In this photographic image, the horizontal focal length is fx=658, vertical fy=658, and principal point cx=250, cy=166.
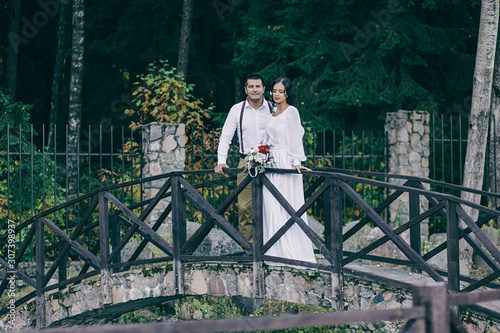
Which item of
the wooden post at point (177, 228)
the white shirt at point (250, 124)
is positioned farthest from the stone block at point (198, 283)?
the white shirt at point (250, 124)

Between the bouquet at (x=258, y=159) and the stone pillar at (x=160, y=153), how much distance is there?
10.4ft

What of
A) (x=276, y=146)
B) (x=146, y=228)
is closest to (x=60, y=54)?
(x=146, y=228)

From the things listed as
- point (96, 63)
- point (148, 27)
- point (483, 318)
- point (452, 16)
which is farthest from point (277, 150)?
point (96, 63)

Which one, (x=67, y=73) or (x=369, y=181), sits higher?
(x=67, y=73)

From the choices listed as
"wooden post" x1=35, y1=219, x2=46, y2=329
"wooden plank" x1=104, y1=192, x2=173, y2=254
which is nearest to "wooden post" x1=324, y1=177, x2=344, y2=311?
"wooden plank" x1=104, y1=192, x2=173, y2=254

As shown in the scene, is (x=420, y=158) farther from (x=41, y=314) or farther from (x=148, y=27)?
(x=148, y=27)

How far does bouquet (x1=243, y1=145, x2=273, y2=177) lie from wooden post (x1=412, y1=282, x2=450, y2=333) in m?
3.50

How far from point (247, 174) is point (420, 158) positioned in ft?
14.9

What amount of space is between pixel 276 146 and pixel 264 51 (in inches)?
284

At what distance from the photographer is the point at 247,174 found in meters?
6.38

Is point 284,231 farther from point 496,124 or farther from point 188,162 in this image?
point 496,124

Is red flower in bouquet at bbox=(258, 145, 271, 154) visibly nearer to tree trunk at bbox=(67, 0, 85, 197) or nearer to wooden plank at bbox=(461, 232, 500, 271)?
wooden plank at bbox=(461, 232, 500, 271)

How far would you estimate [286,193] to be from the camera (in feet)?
20.8

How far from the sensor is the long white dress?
245 inches
